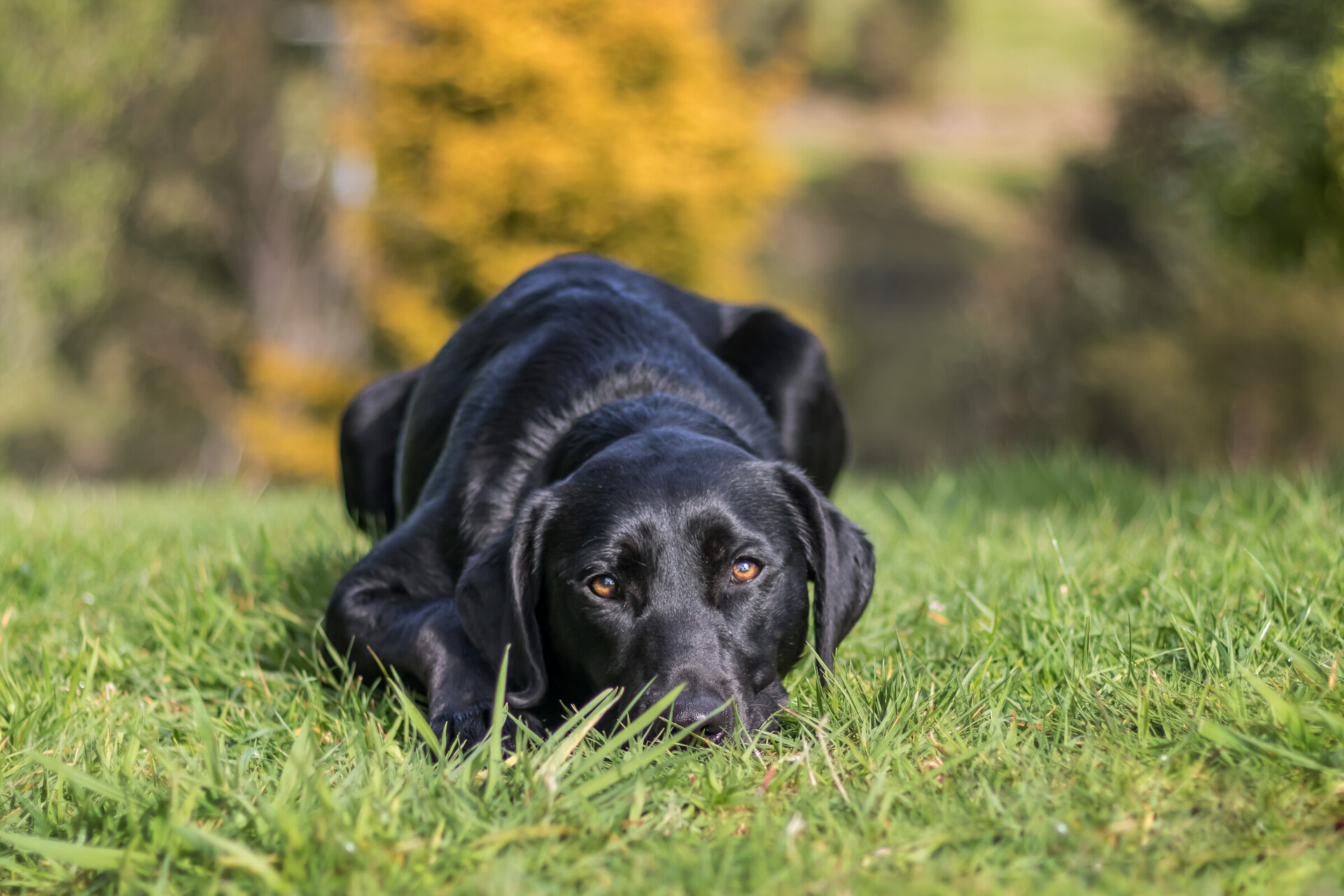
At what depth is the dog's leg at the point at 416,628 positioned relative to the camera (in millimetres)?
2783

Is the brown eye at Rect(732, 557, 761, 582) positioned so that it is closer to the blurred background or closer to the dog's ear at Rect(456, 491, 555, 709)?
the dog's ear at Rect(456, 491, 555, 709)

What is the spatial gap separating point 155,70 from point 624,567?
63.6ft

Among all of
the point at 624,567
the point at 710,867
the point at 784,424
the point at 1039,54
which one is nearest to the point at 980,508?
the point at 784,424

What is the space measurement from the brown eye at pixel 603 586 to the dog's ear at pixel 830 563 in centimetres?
53

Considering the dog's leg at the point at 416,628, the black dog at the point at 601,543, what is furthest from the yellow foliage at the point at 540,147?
the dog's leg at the point at 416,628

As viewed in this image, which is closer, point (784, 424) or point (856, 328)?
point (784, 424)

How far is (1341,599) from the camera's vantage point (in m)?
2.81

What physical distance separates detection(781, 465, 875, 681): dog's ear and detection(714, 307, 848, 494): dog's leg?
4.90 ft

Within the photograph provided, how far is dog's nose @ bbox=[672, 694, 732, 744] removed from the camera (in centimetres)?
234

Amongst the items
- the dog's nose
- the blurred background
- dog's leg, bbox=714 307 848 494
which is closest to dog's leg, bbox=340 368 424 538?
dog's leg, bbox=714 307 848 494

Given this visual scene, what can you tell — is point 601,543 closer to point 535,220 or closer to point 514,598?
point 514,598

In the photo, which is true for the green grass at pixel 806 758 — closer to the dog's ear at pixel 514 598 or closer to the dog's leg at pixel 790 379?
the dog's ear at pixel 514 598

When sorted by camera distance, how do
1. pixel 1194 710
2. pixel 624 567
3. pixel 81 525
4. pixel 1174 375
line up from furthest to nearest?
pixel 1174 375 < pixel 81 525 < pixel 624 567 < pixel 1194 710

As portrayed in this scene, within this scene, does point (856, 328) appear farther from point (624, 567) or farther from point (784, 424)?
point (624, 567)
